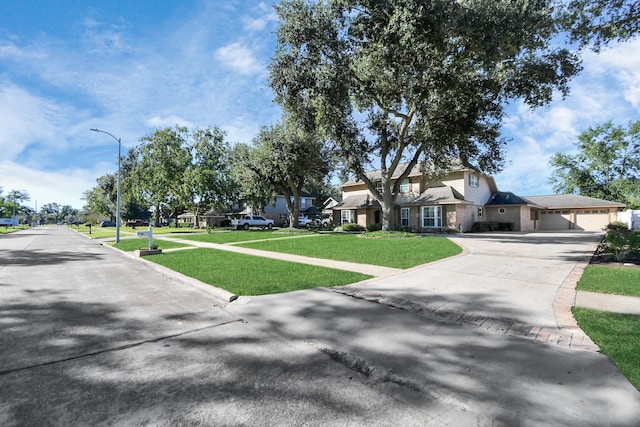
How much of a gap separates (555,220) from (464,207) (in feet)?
47.8

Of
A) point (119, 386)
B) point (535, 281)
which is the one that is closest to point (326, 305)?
point (119, 386)

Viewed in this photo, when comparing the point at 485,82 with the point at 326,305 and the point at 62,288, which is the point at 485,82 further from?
the point at 62,288

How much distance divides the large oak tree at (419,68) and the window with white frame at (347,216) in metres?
12.7

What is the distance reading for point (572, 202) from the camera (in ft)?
114

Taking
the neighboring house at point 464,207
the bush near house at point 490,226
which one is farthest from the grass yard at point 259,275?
the bush near house at point 490,226

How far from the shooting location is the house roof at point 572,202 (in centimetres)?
3266

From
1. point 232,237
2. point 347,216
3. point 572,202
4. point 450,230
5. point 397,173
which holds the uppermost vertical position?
point 397,173

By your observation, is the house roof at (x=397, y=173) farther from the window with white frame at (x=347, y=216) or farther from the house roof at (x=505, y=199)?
the house roof at (x=505, y=199)

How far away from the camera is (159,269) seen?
10336 millimetres

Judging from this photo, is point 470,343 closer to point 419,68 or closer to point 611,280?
point 611,280

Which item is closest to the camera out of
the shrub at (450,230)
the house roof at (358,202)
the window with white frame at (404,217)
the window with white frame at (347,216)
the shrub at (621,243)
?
the shrub at (621,243)

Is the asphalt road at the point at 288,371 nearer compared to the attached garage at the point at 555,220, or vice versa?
the asphalt road at the point at 288,371

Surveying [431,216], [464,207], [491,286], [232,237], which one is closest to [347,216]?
[431,216]

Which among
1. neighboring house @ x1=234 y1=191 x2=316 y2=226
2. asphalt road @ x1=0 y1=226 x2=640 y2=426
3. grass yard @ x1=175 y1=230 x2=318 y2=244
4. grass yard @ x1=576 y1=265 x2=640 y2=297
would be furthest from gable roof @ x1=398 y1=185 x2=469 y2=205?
neighboring house @ x1=234 y1=191 x2=316 y2=226
